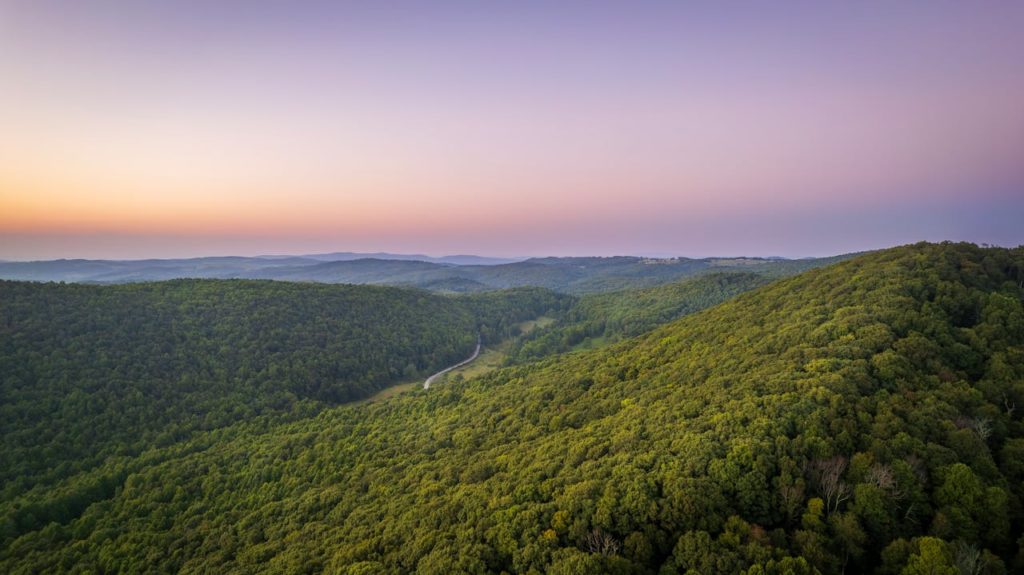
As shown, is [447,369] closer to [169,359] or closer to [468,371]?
[468,371]

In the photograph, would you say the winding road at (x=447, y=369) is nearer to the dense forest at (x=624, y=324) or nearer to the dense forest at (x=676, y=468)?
the dense forest at (x=624, y=324)

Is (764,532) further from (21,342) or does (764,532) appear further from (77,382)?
(21,342)

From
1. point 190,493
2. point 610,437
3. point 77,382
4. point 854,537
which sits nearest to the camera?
point 854,537

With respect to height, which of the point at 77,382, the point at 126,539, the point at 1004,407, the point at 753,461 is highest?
the point at 1004,407

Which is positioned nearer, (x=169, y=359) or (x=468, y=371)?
(x=169, y=359)

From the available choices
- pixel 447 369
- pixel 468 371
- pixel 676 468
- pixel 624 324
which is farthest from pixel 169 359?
pixel 624 324

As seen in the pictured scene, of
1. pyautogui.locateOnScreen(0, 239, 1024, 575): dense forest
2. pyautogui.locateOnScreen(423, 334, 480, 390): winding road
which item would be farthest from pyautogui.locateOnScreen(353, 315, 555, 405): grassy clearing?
pyautogui.locateOnScreen(0, 239, 1024, 575): dense forest

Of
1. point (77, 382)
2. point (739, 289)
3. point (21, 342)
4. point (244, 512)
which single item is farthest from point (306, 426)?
point (739, 289)
